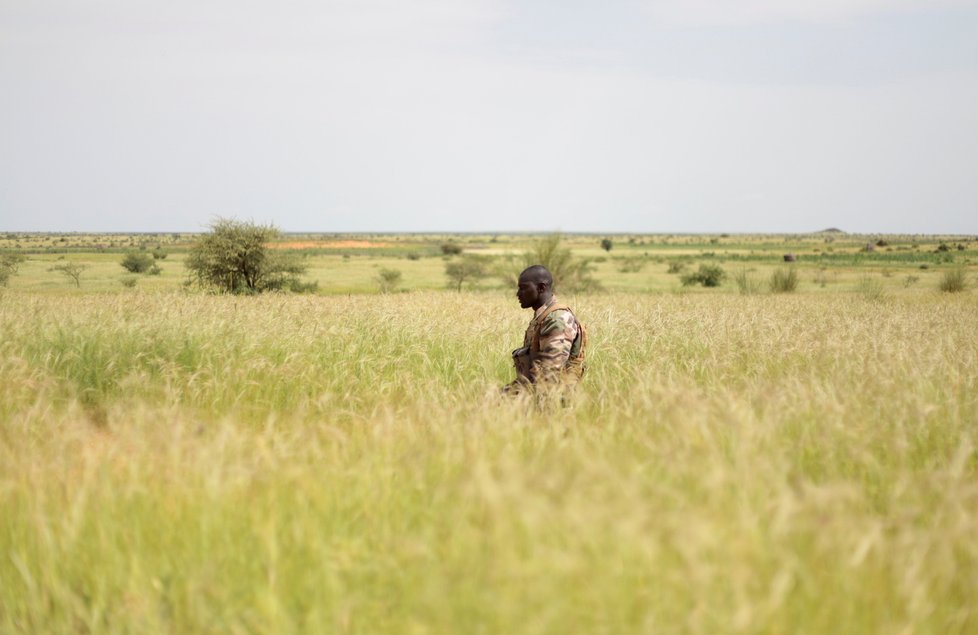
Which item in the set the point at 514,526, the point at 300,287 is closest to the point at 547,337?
the point at 514,526

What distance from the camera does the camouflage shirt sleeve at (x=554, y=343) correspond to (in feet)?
18.9

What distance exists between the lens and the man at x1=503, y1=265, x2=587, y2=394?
5722mm

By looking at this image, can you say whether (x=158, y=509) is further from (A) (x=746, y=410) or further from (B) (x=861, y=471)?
(B) (x=861, y=471)

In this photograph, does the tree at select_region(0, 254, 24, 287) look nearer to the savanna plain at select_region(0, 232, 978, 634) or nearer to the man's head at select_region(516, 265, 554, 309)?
the man's head at select_region(516, 265, 554, 309)

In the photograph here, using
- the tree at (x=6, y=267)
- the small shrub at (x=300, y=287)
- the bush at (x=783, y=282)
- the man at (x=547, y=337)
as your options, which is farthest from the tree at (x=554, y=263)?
the tree at (x=6, y=267)

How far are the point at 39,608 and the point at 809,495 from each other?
9.27ft

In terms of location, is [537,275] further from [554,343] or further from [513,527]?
[513,527]

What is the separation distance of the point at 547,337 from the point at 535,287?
419 millimetres

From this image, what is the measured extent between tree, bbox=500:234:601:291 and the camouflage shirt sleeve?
22.5m

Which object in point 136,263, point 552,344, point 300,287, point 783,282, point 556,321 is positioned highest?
point 136,263

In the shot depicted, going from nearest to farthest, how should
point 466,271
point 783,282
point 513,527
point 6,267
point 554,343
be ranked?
point 513,527 → point 554,343 → point 783,282 → point 6,267 → point 466,271

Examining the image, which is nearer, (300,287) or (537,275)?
(537,275)

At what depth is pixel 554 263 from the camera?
29516mm

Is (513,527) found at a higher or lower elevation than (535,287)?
lower
